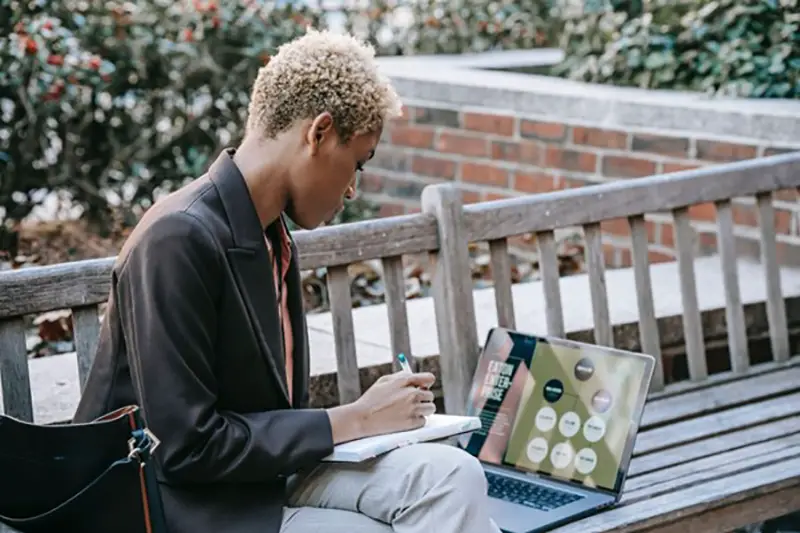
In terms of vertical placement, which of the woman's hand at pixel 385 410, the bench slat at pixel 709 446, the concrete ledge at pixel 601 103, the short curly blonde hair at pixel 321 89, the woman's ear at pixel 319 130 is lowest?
the bench slat at pixel 709 446

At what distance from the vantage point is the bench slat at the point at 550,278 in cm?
366

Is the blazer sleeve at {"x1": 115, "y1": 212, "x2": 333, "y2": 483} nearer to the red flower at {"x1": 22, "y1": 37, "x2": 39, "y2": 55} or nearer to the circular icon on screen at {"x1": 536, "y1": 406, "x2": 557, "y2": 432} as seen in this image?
the circular icon on screen at {"x1": 536, "y1": 406, "x2": 557, "y2": 432}

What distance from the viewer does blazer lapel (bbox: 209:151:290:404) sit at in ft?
8.02

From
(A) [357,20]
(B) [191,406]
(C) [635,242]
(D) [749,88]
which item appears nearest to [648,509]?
(C) [635,242]

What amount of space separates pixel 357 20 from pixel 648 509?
187 inches

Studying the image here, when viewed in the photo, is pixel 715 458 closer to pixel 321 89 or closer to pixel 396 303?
pixel 396 303

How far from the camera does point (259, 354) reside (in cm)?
246

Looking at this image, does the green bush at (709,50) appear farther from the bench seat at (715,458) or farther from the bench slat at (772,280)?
the bench seat at (715,458)

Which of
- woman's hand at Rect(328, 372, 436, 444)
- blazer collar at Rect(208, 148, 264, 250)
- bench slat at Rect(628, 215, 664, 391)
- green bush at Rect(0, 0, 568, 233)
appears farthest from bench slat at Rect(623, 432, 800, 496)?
green bush at Rect(0, 0, 568, 233)

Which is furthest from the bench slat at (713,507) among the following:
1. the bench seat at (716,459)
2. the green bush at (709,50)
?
the green bush at (709,50)

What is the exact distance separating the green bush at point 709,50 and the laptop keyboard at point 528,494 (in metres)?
2.55

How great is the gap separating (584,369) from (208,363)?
1.20 meters

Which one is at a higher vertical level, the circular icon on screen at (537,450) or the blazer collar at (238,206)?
the blazer collar at (238,206)

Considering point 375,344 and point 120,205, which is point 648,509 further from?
point 120,205
